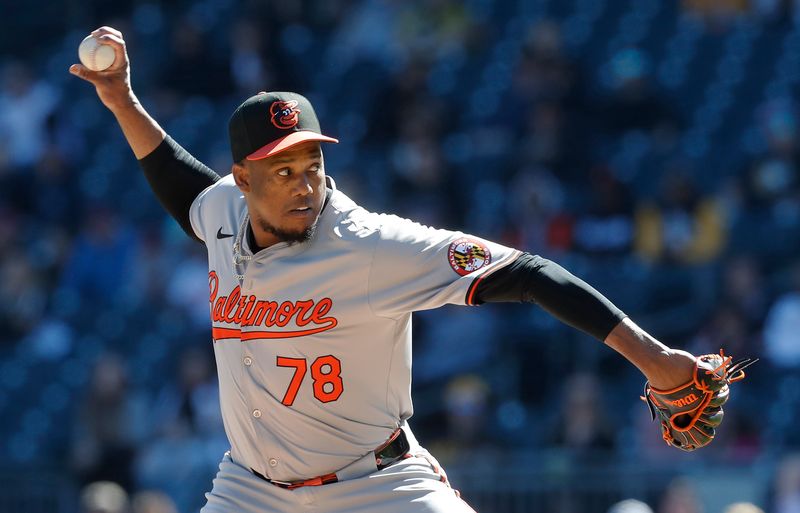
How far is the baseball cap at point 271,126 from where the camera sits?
158 inches

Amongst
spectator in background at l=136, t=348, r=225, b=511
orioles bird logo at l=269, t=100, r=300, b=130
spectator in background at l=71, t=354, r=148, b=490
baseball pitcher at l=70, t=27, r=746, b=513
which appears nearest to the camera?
baseball pitcher at l=70, t=27, r=746, b=513

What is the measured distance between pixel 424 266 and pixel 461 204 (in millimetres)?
6118

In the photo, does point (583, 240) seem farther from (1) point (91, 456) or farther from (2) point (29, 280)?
(2) point (29, 280)

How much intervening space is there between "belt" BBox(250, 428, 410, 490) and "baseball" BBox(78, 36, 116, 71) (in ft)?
4.85

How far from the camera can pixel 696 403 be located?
12.1ft

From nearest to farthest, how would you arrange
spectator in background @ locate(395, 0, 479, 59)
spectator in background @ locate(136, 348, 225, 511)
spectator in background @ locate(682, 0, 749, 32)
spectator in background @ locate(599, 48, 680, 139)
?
1. spectator in background @ locate(136, 348, 225, 511)
2. spectator in background @ locate(599, 48, 680, 139)
3. spectator in background @ locate(682, 0, 749, 32)
4. spectator in background @ locate(395, 0, 479, 59)

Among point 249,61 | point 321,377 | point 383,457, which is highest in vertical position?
point 249,61

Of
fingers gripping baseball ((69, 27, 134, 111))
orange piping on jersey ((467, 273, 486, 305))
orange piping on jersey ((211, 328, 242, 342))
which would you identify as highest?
Answer: fingers gripping baseball ((69, 27, 134, 111))

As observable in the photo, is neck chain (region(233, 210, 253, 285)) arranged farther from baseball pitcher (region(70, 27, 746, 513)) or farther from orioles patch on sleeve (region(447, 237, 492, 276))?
orioles patch on sleeve (region(447, 237, 492, 276))

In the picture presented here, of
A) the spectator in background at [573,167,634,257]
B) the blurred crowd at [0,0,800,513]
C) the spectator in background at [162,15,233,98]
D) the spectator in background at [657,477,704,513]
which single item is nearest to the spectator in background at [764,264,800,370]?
the blurred crowd at [0,0,800,513]

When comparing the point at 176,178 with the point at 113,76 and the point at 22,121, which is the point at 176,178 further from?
the point at 22,121

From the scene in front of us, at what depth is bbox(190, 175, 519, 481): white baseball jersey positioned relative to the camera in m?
3.94

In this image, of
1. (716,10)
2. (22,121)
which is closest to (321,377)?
(716,10)

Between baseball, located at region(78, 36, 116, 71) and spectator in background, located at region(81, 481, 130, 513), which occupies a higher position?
baseball, located at region(78, 36, 116, 71)
